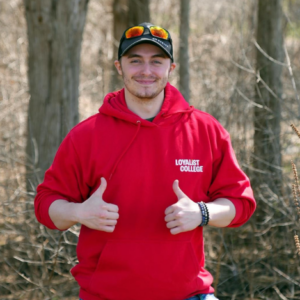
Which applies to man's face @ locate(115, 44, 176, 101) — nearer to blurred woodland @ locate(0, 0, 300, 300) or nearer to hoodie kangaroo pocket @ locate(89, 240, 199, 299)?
hoodie kangaroo pocket @ locate(89, 240, 199, 299)

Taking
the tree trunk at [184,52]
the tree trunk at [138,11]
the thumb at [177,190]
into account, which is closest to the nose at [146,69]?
the thumb at [177,190]

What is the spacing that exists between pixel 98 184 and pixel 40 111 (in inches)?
115

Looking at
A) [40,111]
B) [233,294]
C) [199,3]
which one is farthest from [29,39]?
[199,3]

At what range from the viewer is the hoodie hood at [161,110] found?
2.74m

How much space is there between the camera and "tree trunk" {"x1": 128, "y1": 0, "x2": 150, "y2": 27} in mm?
9586

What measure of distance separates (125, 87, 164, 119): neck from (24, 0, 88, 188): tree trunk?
2.26 meters

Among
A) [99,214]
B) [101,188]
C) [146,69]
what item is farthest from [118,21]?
[99,214]

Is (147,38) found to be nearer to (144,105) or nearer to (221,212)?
(144,105)

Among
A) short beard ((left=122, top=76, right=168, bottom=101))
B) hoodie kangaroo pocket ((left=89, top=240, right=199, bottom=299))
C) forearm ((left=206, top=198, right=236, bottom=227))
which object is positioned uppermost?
short beard ((left=122, top=76, right=168, bottom=101))

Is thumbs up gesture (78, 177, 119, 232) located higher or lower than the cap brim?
lower

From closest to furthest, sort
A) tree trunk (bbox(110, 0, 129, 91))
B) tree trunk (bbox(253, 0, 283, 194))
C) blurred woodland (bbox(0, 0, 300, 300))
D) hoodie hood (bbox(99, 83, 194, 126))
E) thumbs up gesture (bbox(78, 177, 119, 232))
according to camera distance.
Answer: thumbs up gesture (bbox(78, 177, 119, 232))
hoodie hood (bbox(99, 83, 194, 126))
blurred woodland (bbox(0, 0, 300, 300))
tree trunk (bbox(253, 0, 283, 194))
tree trunk (bbox(110, 0, 129, 91))

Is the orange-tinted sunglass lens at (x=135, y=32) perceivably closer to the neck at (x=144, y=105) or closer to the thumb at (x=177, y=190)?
the neck at (x=144, y=105)

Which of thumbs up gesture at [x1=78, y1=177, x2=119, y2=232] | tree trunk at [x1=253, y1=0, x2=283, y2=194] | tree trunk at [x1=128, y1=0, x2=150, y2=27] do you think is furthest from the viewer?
tree trunk at [x1=128, y1=0, x2=150, y2=27]

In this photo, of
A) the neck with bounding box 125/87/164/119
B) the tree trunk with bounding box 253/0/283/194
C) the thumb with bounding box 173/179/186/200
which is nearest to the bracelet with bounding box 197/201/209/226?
the thumb with bounding box 173/179/186/200
